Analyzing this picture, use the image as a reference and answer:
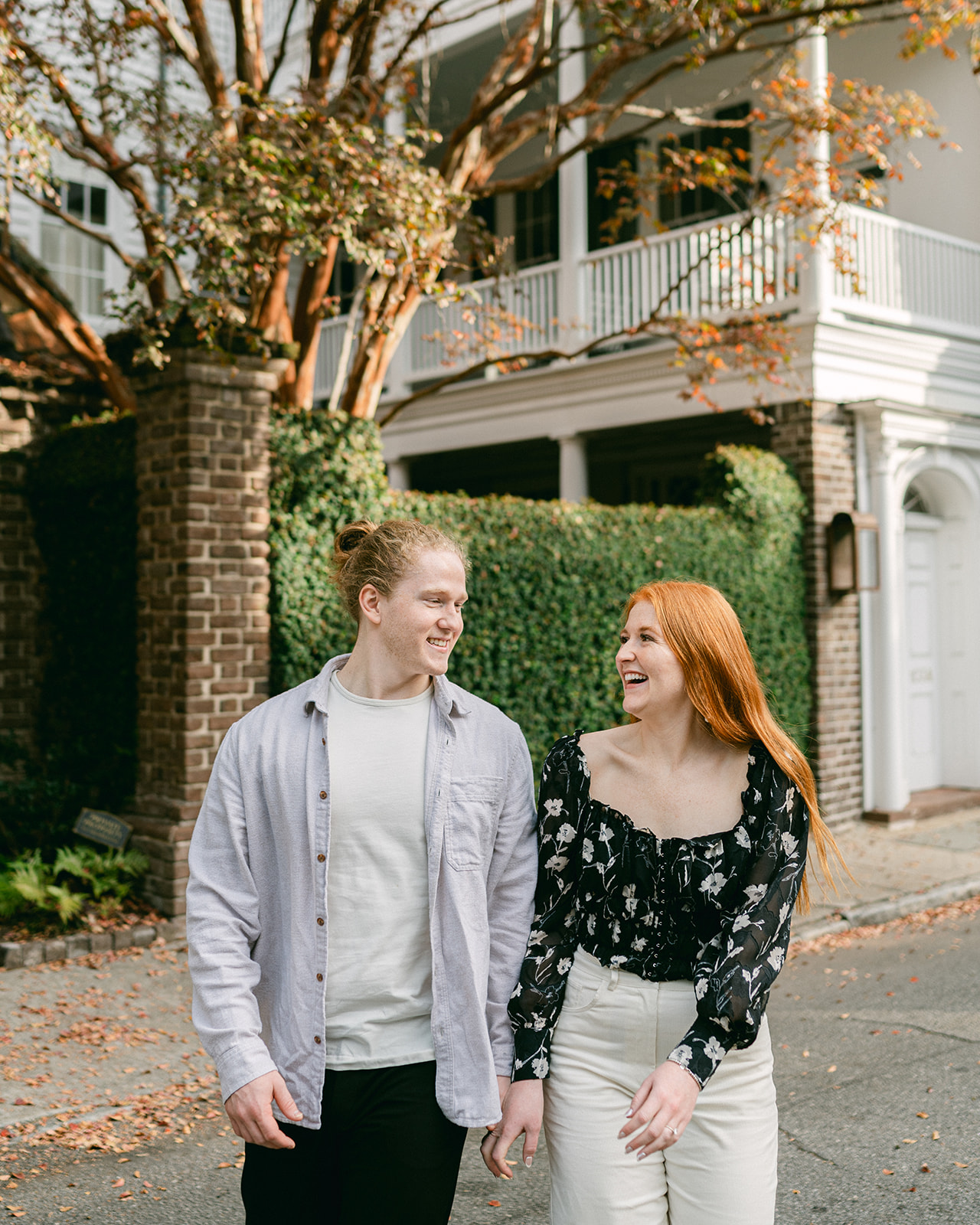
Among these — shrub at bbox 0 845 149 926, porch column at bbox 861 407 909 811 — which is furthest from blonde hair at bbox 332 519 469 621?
porch column at bbox 861 407 909 811

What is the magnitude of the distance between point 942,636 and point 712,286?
417cm

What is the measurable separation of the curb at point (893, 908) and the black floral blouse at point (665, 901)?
16.0 ft

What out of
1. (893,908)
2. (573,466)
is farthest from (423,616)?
(573,466)

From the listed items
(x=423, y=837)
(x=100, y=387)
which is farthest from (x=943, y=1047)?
(x=100, y=387)

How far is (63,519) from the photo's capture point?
7828mm

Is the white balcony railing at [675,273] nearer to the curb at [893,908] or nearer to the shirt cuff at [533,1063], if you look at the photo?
the curb at [893,908]

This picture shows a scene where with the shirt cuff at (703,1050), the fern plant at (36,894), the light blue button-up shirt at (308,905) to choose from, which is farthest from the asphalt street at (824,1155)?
the shirt cuff at (703,1050)

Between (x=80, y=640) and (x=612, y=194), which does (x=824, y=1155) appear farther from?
(x=612, y=194)

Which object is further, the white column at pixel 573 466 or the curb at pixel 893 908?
the white column at pixel 573 466

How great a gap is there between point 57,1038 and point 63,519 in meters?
3.87

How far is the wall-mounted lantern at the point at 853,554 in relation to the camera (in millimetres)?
9859

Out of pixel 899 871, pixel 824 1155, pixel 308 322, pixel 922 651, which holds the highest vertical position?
pixel 308 322

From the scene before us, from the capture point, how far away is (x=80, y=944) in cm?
611

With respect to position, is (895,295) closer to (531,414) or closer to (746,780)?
(531,414)
